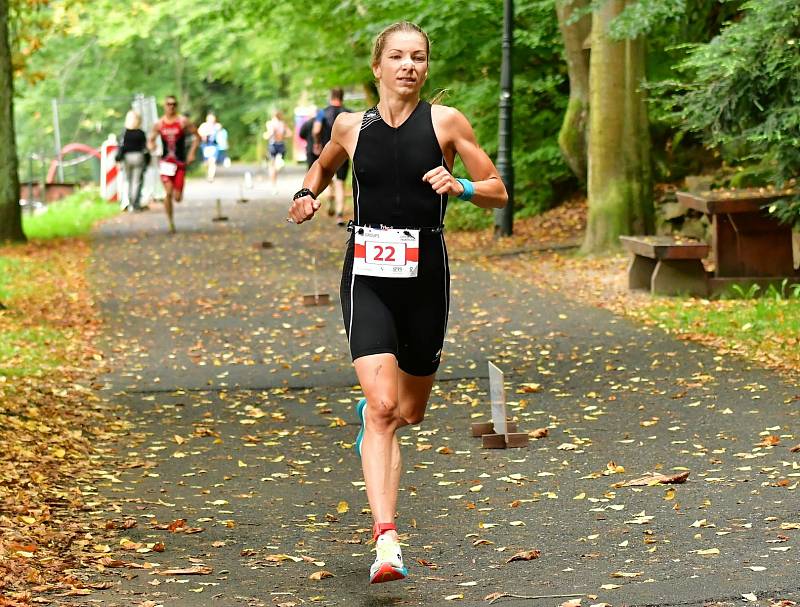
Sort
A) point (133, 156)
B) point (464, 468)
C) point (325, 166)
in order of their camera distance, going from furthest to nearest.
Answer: point (133, 156)
point (464, 468)
point (325, 166)

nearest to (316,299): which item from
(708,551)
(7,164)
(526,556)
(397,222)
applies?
(7,164)

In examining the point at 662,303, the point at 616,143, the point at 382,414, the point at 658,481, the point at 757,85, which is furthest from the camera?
the point at 616,143

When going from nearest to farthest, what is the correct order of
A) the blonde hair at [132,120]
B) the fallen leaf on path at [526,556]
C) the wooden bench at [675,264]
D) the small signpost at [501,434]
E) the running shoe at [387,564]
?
the running shoe at [387,564], the fallen leaf on path at [526,556], the small signpost at [501,434], the wooden bench at [675,264], the blonde hair at [132,120]

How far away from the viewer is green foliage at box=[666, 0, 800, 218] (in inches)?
487

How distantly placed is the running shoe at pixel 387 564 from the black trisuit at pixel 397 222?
807mm

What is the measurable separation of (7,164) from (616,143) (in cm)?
1019

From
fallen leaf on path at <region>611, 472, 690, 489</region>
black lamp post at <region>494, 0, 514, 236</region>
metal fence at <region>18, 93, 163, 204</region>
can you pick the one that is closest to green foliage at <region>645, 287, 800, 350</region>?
fallen leaf on path at <region>611, 472, 690, 489</region>

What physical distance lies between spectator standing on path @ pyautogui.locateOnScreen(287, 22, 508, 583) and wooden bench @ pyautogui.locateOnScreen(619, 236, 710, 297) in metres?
8.91

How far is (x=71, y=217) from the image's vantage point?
98.3ft

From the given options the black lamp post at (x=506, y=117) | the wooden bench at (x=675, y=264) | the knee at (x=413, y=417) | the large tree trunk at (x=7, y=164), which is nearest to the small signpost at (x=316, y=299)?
the wooden bench at (x=675, y=264)

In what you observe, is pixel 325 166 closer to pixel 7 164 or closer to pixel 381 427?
pixel 381 427

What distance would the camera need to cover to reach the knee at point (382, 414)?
6.11m

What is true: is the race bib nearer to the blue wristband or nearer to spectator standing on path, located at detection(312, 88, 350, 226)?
spectator standing on path, located at detection(312, 88, 350, 226)

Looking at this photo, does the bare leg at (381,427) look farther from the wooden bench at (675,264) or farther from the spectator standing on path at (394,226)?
the wooden bench at (675,264)
